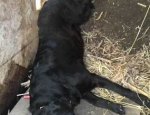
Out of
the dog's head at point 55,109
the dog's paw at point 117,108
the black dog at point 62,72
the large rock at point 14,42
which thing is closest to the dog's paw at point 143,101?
the black dog at point 62,72

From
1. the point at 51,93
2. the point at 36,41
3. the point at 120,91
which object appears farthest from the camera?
the point at 36,41

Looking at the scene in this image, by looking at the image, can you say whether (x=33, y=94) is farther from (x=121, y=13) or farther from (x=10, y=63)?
(x=121, y=13)

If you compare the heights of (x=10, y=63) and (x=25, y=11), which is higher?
(x=25, y=11)

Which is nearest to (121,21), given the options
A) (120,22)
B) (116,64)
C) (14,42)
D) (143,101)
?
(120,22)

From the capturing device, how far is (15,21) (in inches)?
123

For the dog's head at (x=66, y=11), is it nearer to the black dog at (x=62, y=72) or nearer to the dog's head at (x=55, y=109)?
the black dog at (x=62, y=72)

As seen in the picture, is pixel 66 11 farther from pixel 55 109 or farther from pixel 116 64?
pixel 55 109

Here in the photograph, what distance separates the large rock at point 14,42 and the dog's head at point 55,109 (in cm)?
62

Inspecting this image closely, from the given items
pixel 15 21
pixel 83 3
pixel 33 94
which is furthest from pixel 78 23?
pixel 33 94

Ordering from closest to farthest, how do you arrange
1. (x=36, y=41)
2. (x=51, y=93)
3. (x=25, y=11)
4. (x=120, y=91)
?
1. (x=51, y=93)
2. (x=120, y=91)
3. (x=25, y=11)
4. (x=36, y=41)

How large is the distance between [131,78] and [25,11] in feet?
4.09

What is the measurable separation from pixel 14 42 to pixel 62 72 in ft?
1.88

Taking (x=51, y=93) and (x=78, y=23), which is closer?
(x=51, y=93)

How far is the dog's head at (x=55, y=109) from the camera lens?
2543 mm
